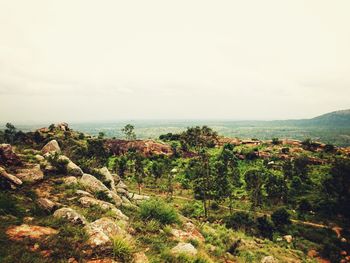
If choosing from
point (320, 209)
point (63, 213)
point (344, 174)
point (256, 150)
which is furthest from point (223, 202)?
point (63, 213)

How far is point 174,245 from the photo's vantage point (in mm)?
9258

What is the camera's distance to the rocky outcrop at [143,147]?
9139 centimetres

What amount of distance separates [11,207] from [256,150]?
3407 inches

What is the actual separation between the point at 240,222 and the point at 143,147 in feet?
202

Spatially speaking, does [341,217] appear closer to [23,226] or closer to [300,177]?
[300,177]

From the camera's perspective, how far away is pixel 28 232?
755cm

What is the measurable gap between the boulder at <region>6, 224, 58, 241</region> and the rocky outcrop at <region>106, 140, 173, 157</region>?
3250 inches

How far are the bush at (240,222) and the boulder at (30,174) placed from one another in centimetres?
2964

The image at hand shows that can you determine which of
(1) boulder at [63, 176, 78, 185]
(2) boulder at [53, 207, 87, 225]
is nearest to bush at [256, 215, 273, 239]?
(1) boulder at [63, 176, 78, 185]

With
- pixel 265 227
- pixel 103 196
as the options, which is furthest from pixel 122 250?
pixel 265 227

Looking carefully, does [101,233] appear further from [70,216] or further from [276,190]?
[276,190]

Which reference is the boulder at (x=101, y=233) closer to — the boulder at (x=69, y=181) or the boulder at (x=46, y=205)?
the boulder at (x=46, y=205)

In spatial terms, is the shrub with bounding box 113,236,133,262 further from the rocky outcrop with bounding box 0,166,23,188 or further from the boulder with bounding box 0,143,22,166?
the boulder with bounding box 0,143,22,166

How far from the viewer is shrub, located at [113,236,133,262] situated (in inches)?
271
